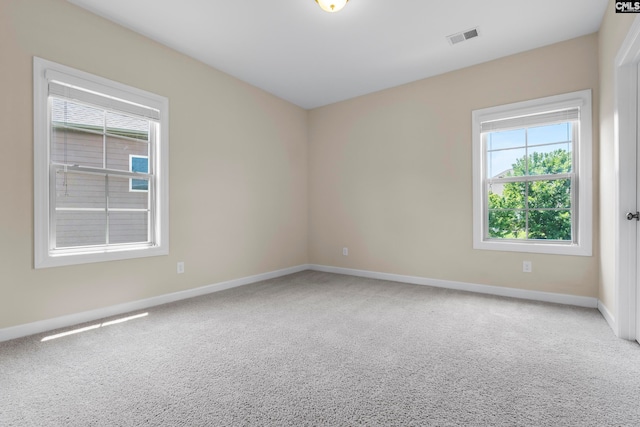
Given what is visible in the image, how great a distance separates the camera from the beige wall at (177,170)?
2316 millimetres

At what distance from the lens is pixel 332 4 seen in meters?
2.45

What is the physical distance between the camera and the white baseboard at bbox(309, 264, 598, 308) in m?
3.11

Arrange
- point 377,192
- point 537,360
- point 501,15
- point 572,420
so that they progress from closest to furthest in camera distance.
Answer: point 572,420, point 537,360, point 501,15, point 377,192

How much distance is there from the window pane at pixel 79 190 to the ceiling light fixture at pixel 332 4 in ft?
8.34

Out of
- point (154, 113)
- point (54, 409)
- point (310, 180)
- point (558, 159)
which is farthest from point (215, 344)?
point (558, 159)

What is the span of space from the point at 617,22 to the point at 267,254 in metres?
4.32

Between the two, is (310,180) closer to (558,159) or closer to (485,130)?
(485,130)

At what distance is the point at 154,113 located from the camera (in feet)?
10.4

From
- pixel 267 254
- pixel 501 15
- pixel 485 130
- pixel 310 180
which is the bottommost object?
pixel 267 254

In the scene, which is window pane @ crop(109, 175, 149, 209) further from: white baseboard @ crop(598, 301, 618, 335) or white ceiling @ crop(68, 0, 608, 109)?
→ white baseboard @ crop(598, 301, 618, 335)

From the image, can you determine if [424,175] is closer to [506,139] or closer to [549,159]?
[506,139]

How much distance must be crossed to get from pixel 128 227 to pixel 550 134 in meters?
4.64

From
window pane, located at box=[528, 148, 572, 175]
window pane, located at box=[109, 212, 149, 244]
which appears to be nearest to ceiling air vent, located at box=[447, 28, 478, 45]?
window pane, located at box=[528, 148, 572, 175]

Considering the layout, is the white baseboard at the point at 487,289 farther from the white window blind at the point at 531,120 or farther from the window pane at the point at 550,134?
the white window blind at the point at 531,120
